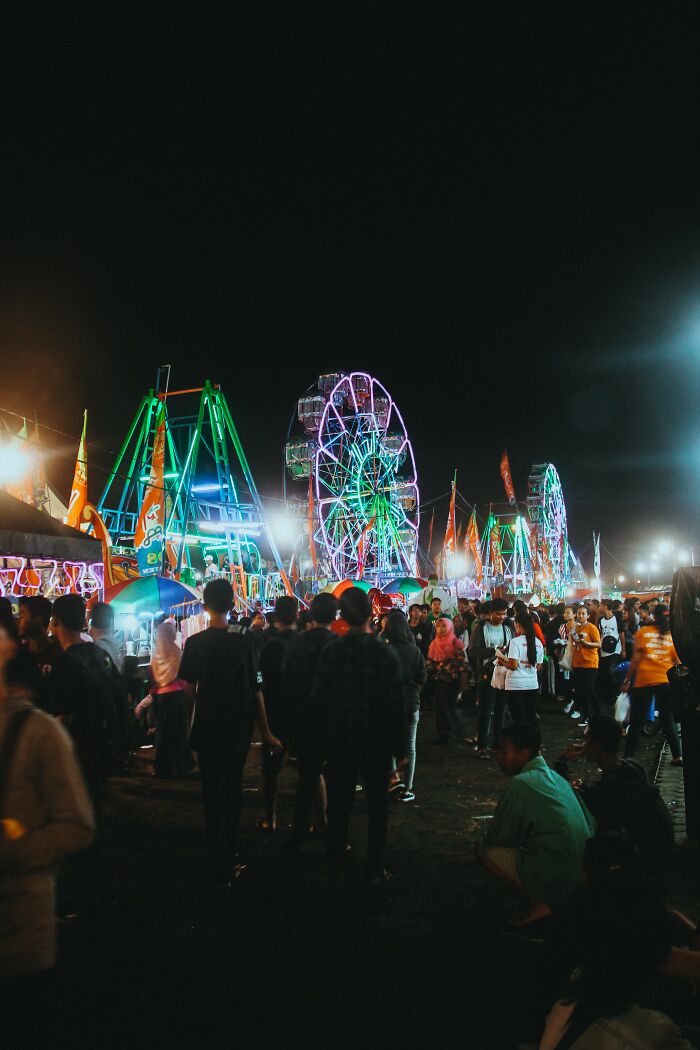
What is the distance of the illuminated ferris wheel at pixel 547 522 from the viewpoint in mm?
48688

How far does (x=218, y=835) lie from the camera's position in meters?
4.39

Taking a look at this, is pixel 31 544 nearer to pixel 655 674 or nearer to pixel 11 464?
pixel 11 464

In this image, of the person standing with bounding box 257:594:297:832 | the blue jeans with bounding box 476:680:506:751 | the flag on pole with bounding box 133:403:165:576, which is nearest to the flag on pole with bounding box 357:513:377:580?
the flag on pole with bounding box 133:403:165:576

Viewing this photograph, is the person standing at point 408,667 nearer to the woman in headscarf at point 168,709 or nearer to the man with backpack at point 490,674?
the man with backpack at point 490,674

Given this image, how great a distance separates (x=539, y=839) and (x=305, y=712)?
1908mm

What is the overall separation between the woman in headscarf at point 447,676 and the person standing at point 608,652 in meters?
3.13

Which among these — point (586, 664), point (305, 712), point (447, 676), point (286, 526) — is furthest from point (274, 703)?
point (286, 526)

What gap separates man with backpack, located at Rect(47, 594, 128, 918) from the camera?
3963 mm

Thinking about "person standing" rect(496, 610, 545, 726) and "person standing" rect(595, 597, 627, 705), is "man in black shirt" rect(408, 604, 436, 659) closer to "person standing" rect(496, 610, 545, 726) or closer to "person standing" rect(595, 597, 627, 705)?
"person standing" rect(595, 597, 627, 705)

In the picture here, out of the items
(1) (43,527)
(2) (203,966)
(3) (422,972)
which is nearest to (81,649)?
(2) (203,966)

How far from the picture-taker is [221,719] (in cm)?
444

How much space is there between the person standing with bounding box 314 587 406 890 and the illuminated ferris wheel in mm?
46157

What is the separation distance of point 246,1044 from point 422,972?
0.95 meters

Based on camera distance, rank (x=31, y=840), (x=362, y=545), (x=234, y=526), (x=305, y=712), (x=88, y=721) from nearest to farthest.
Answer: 1. (x=31, y=840)
2. (x=88, y=721)
3. (x=305, y=712)
4. (x=234, y=526)
5. (x=362, y=545)
